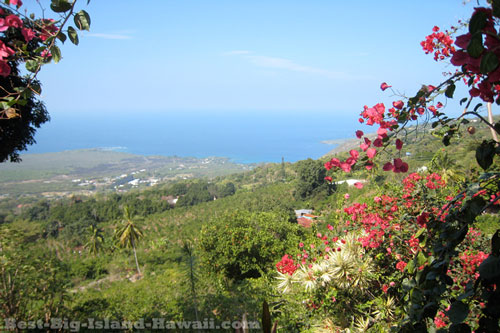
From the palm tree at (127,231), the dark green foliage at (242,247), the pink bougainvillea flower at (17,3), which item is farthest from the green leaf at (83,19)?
the palm tree at (127,231)

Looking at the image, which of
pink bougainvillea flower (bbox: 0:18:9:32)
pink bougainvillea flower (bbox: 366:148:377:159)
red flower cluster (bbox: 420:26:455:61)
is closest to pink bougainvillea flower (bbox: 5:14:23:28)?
pink bougainvillea flower (bbox: 0:18:9:32)

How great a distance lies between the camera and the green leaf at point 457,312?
0.51m

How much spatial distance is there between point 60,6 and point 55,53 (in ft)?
0.44

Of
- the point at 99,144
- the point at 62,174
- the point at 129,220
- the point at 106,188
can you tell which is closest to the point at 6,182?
the point at 62,174

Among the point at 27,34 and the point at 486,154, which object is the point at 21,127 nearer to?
the point at 27,34

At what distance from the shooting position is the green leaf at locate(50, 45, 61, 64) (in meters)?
0.83

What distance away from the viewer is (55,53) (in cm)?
84

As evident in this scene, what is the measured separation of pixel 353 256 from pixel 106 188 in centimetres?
6416

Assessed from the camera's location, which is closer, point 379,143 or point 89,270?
point 379,143

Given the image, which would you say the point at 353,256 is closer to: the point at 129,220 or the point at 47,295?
the point at 47,295

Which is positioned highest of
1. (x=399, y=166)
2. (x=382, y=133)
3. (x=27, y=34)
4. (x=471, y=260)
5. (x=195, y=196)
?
(x=27, y=34)

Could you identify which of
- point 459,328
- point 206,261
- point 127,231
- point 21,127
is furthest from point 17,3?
point 127,231

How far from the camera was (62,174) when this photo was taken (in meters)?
68.0

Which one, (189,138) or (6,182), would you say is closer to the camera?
(6,182)
